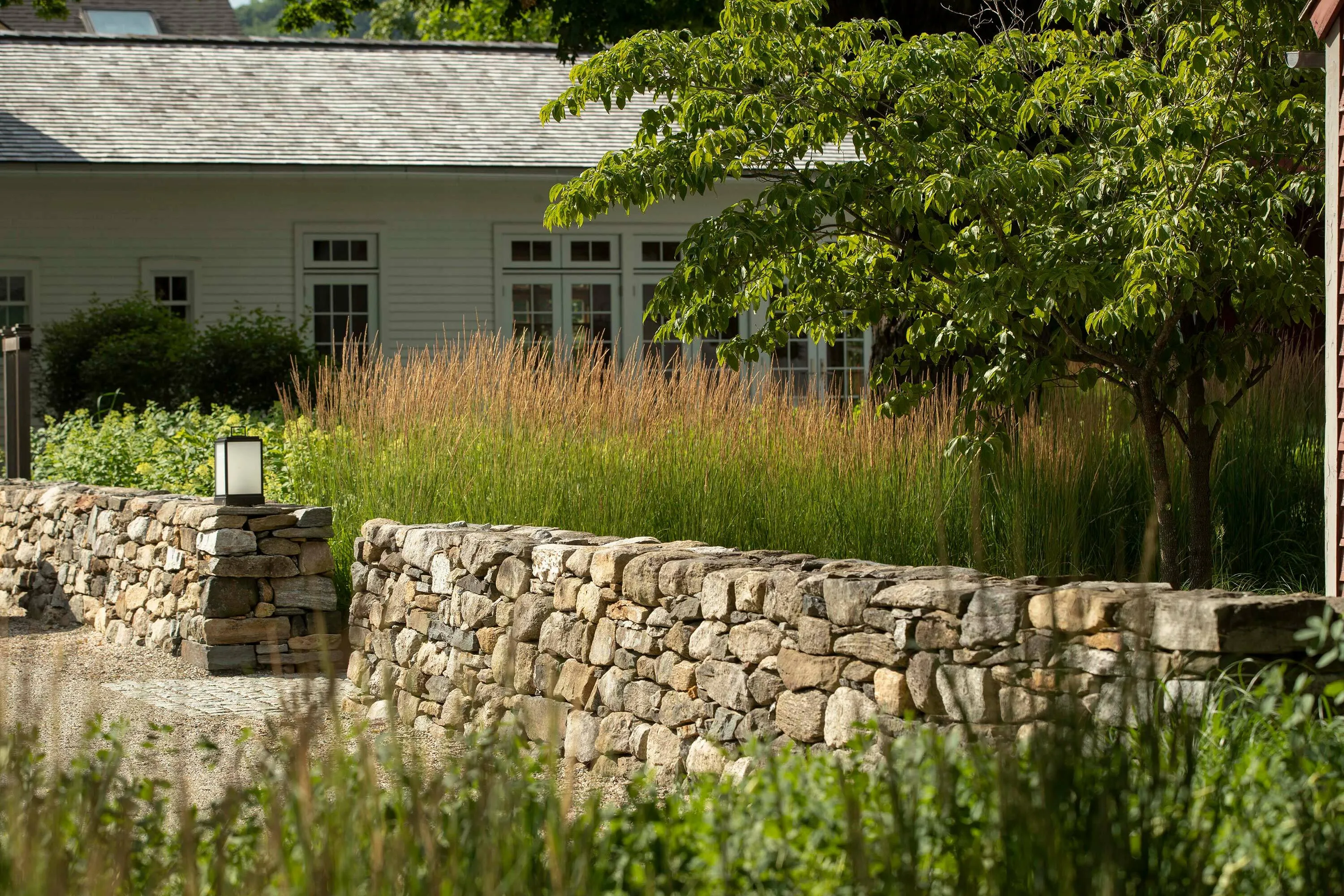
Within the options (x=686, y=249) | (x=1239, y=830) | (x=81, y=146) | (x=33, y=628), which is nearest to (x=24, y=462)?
(x=33, y=628)

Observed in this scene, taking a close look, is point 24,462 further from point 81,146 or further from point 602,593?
point 602,593

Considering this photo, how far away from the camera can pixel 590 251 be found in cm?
1495

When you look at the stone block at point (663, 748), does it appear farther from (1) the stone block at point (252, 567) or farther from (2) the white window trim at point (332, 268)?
(2) the white window trim at point (332, 268)

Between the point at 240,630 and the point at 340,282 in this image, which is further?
the point at 340,282

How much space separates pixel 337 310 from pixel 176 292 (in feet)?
5.08

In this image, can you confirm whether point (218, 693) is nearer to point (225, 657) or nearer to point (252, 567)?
point (225, 657)

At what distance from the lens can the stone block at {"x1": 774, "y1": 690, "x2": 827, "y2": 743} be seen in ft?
13.6

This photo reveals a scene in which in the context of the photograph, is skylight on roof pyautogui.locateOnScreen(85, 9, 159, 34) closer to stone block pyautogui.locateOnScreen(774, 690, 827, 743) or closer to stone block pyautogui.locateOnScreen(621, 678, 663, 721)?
stone block pyautogui.locateOnScreen(621, 678, 663, 721)

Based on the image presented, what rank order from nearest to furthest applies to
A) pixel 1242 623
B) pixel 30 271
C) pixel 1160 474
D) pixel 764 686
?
pixel 1242 623 → pixel 764 686 → pixel 1160 474 → pixel 30 271

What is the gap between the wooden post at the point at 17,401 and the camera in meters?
10.1

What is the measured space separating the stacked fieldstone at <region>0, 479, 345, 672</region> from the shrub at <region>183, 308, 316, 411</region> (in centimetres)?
463

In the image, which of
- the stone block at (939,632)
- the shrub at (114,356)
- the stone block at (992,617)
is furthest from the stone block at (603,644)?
the shrub at (114,356)

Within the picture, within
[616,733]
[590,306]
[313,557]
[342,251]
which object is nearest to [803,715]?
[616,733]

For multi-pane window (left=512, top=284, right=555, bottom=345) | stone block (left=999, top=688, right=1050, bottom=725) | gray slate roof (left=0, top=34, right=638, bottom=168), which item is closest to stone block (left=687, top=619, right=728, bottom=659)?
stone block (left=999, top=688, right=1050, bottom=725)
